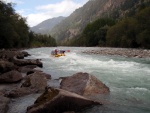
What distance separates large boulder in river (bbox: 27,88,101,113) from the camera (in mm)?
8875

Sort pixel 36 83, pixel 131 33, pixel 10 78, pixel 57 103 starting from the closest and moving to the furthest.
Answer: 1. pixel 57 103
2. pixel 36 83
3. pixel 10 78
4. pixel 131 33

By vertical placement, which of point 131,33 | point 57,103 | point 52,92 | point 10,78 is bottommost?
point 10,78

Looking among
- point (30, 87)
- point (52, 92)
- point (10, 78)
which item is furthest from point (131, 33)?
point (52, 92)

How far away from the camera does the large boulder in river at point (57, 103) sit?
29.1 feet

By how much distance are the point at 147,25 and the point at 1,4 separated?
38.6 meters

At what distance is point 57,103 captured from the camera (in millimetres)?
8984

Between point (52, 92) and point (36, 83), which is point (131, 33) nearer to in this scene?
point (36, 83)

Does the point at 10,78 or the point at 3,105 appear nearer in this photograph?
the point at 3,105

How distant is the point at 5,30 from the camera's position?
51.8 m

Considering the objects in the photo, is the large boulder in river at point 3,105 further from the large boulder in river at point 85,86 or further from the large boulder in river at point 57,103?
the large boulder in river at point 85,86

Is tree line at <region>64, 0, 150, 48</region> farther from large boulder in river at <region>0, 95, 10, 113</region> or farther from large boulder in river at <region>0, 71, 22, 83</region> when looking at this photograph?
large boulder in river at <region>0, 95, 10, 113</region>

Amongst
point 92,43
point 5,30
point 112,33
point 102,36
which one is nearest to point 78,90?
point 5,30

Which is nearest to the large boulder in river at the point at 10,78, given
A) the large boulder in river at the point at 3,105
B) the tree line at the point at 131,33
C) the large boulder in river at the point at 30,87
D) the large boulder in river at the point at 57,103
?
the large boulder in river at the point at 30,87

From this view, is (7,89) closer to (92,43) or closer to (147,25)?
(147,25)
